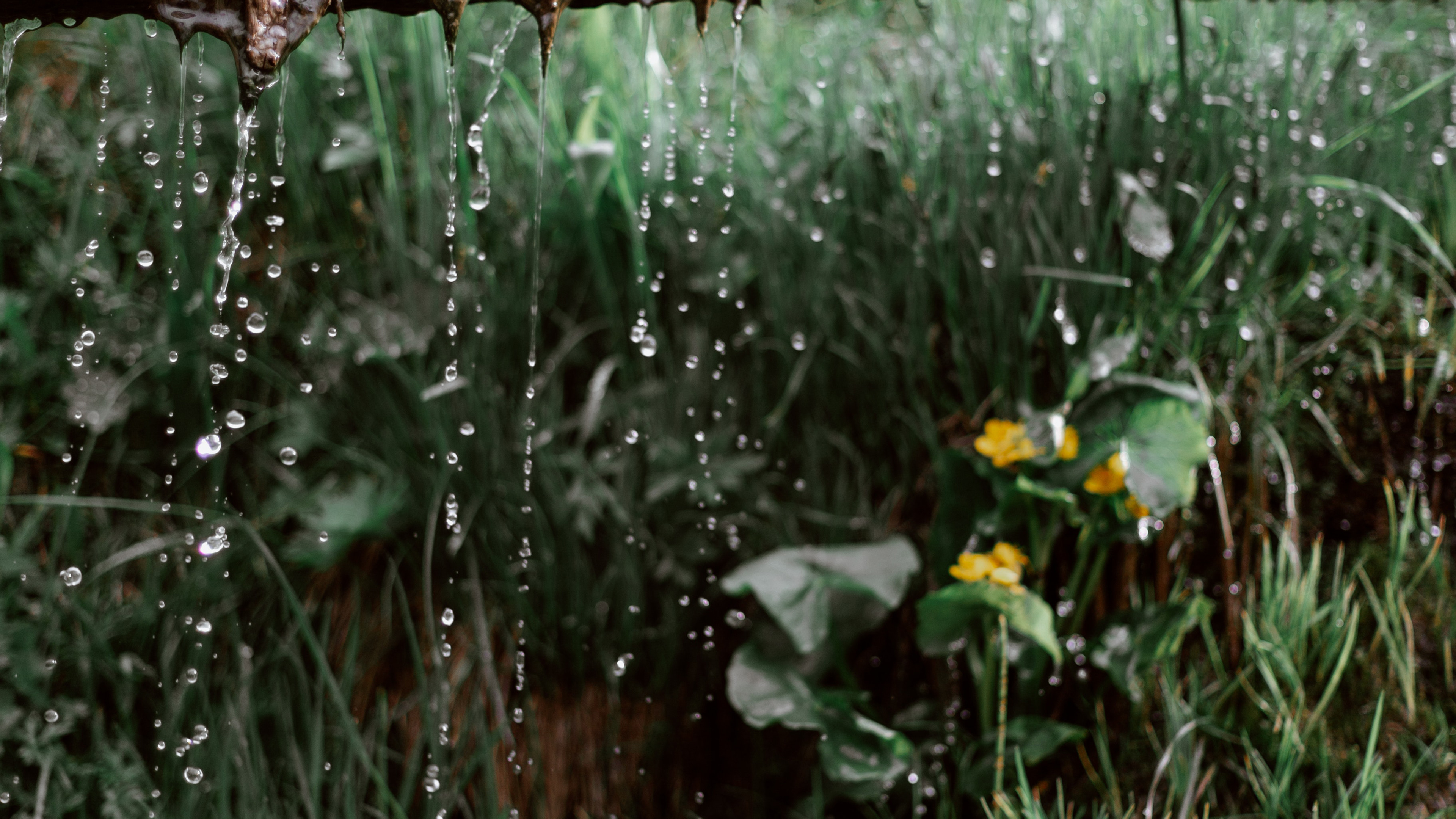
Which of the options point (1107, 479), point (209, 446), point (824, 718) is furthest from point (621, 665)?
point (1107, 479)

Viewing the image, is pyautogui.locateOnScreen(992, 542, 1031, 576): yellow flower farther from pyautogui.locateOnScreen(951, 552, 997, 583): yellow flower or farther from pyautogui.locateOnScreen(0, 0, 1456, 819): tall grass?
pyautogui.locateOnScreen(0, 0, 1456, 819): tall grass

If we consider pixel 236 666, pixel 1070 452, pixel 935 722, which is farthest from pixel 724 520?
pixel 236 666

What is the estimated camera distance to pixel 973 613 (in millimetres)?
1386

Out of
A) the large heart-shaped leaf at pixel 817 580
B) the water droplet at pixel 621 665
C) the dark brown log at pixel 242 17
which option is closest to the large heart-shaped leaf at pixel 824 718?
the large heart-shaped leaf at pixel 817 580

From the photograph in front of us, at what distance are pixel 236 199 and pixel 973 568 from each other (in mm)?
1069

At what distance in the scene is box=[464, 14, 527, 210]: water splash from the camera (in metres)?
1.41

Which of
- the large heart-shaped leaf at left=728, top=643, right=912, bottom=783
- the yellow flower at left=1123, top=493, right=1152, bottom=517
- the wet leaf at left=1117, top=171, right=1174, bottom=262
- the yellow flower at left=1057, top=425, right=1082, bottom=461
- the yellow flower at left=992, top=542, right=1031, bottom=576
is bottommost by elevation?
the large heart-shaped leaf at left=728, top=643, right=912, bottom=783

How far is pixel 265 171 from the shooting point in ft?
Result: 6.43

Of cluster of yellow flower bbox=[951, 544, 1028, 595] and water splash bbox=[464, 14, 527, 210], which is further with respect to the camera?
water splash bbox=[464, 14, 527, 210]

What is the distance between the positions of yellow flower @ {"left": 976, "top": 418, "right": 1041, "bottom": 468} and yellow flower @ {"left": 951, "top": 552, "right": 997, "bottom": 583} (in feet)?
Answer: 0.51

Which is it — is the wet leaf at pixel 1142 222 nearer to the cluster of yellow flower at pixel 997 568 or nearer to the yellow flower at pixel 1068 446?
the yellow flower at pixel 1068 446

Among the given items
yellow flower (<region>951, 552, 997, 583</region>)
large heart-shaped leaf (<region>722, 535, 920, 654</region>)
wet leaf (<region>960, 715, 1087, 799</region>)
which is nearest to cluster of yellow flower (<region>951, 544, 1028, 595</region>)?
yellow flower (<region>951, 552, 997, 583</region>)

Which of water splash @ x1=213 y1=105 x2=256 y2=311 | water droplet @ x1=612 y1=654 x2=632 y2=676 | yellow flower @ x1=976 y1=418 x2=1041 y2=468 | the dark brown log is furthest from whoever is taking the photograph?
water droplet @ x1=612 y1=654 x2=632 y2=676

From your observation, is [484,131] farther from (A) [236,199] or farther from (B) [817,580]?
(B) [817,580]
